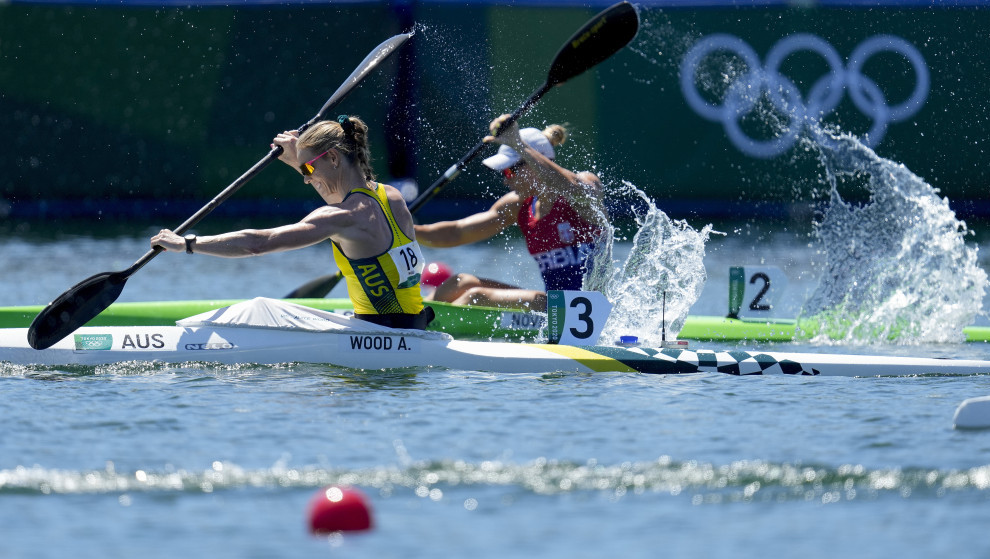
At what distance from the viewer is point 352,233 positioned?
6.66 metres

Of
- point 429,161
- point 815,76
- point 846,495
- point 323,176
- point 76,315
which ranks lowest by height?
point 846,495

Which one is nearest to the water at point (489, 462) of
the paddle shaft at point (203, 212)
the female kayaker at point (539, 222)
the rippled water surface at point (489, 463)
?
the rippled water surface at point (489, 463)

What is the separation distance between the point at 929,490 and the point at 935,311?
14.9ft

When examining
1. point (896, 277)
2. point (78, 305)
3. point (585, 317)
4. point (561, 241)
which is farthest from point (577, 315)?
point (896, 277)

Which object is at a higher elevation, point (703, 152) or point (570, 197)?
point (703, 152)

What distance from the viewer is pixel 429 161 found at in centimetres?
1842

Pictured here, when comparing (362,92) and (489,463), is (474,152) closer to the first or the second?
(489,463)

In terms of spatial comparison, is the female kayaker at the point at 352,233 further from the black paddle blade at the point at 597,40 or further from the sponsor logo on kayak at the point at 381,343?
the black paddle blade at the point at 597,40

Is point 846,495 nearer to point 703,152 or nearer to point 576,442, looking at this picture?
point 576,442

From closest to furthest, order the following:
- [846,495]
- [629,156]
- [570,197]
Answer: [846,495] → [570,197] → [629,156]

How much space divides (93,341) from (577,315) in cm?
249

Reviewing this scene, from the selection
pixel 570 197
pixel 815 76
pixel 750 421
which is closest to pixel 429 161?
pixel 815 76

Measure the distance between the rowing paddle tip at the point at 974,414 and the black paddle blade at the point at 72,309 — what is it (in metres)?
4.20

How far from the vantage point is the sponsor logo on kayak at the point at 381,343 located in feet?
22.4
